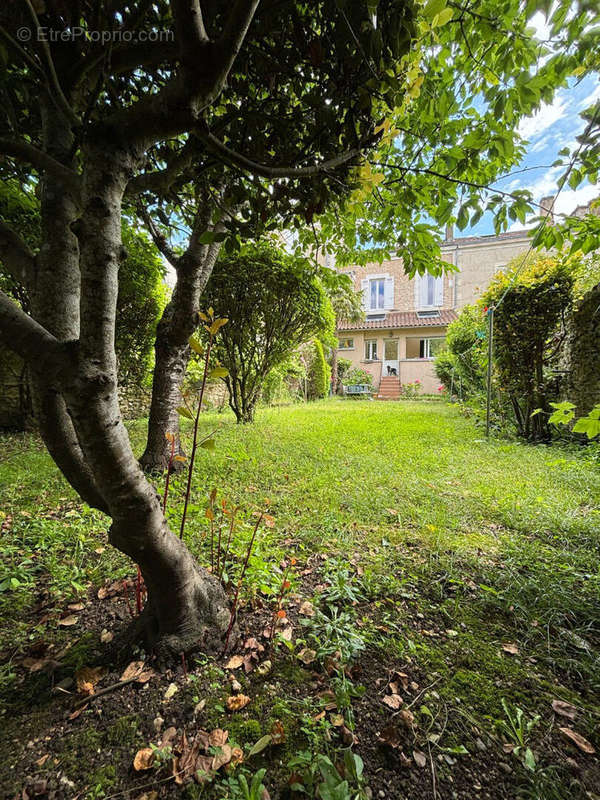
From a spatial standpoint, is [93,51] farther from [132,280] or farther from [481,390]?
[481,390]

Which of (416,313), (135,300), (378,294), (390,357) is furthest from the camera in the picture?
(378,294)

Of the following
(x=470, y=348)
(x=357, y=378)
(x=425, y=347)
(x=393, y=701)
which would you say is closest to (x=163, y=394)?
(x=393, y=701)

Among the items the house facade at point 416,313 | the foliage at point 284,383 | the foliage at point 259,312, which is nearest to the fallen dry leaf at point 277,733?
the foliage at point 259,312

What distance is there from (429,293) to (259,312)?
53.0ft

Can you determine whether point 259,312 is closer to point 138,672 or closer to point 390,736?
point 138,672

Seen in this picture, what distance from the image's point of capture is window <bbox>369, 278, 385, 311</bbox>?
65.5 feet

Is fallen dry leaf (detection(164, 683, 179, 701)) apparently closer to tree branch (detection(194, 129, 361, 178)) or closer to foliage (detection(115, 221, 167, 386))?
tree branch (detection(194, 129, 361, 178))

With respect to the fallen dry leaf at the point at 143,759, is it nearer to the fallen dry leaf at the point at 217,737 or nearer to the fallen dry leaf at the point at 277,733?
the fallen dry leaf at the point at 217,737

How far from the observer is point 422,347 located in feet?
59.6

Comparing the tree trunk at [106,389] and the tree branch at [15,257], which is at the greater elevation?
the tree branch at [15,257]

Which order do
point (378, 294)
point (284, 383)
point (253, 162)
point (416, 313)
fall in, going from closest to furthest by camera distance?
point (253, 162)
point (284, 383)
point (416, 313)
point (378, 294)

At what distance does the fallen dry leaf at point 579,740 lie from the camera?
3.34 ft

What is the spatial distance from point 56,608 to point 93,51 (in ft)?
8.10

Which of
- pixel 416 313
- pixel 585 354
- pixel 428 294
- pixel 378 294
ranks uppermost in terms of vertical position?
pixel 378 294
